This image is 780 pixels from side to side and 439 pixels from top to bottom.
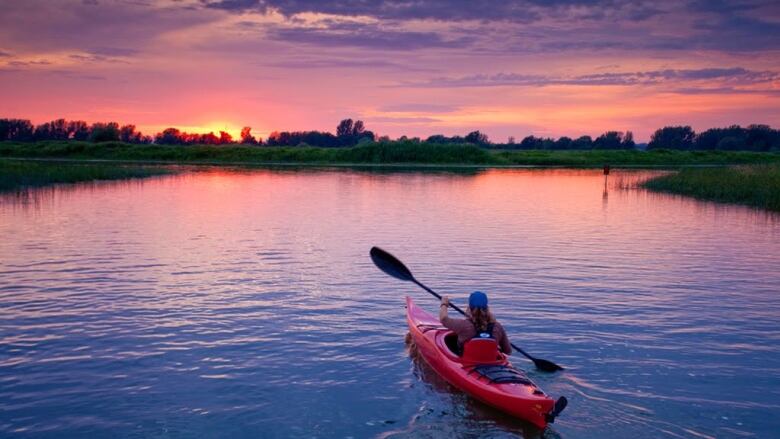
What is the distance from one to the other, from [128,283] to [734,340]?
12.1 meters

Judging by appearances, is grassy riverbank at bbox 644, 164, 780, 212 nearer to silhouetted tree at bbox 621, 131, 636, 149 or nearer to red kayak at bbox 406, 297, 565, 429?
red kayak at bbox 406, 297, 565, 429

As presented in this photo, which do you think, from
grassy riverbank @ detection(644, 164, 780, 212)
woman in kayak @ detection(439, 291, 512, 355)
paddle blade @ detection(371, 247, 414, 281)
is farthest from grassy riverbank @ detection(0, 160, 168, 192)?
grassy riverbank @ detection(644, 164, 780, 212)

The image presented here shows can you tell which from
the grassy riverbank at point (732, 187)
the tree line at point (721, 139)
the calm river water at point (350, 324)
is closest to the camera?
the calm river water at point (350, 324)

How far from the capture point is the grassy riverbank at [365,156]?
3733 inches

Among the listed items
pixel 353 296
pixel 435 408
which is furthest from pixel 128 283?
pixel 435 408

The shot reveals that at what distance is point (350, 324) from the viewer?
12438mm

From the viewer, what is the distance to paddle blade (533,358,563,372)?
1006cm

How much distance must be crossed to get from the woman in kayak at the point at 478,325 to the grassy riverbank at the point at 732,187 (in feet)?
88.8

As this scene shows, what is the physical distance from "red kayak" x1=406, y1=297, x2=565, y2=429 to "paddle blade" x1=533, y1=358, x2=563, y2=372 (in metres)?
1.12

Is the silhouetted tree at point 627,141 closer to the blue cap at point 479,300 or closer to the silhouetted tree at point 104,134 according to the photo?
the silhouetted tree at point 104,134

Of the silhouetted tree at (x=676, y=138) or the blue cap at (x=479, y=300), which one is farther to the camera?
the silhouetted tree at (x=676, y=138)

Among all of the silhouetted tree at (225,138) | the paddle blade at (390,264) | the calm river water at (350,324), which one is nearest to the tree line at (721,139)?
the silhouetted tree at (225,138)

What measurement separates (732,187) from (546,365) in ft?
104

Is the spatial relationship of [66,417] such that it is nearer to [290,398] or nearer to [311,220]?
[290,398]
